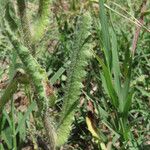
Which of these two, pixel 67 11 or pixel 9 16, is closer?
pixel 9 16

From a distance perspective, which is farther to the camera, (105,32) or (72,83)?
(105,32)

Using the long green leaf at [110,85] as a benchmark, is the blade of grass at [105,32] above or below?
above

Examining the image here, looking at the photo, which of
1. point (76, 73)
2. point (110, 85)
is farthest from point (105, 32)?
point (76, 73)

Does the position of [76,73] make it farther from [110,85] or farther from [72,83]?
[110,85]

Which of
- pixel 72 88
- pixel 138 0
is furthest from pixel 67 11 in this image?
pixel 72 88

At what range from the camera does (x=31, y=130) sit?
5.23ft

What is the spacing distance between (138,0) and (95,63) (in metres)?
0.87

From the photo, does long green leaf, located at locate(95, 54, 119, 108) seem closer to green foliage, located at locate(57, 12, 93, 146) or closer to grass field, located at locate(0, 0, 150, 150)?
grass field, located at locate(0, 0, 150, 150)

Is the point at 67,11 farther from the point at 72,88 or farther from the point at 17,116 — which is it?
the point at 72,88

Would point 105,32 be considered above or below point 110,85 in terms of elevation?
above

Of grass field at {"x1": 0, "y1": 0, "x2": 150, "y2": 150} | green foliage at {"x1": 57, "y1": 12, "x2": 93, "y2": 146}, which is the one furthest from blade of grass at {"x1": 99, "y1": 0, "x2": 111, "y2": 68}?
green foliage at {"x1": 57, "y1": 12, "x2": 93, "y2": 146}

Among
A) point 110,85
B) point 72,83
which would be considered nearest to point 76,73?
point 72,83

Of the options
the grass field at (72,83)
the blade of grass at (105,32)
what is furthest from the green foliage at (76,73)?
the blade of grass at (105,32)

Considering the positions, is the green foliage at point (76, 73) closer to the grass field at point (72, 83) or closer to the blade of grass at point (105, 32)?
the grass field at point (72, 83)
